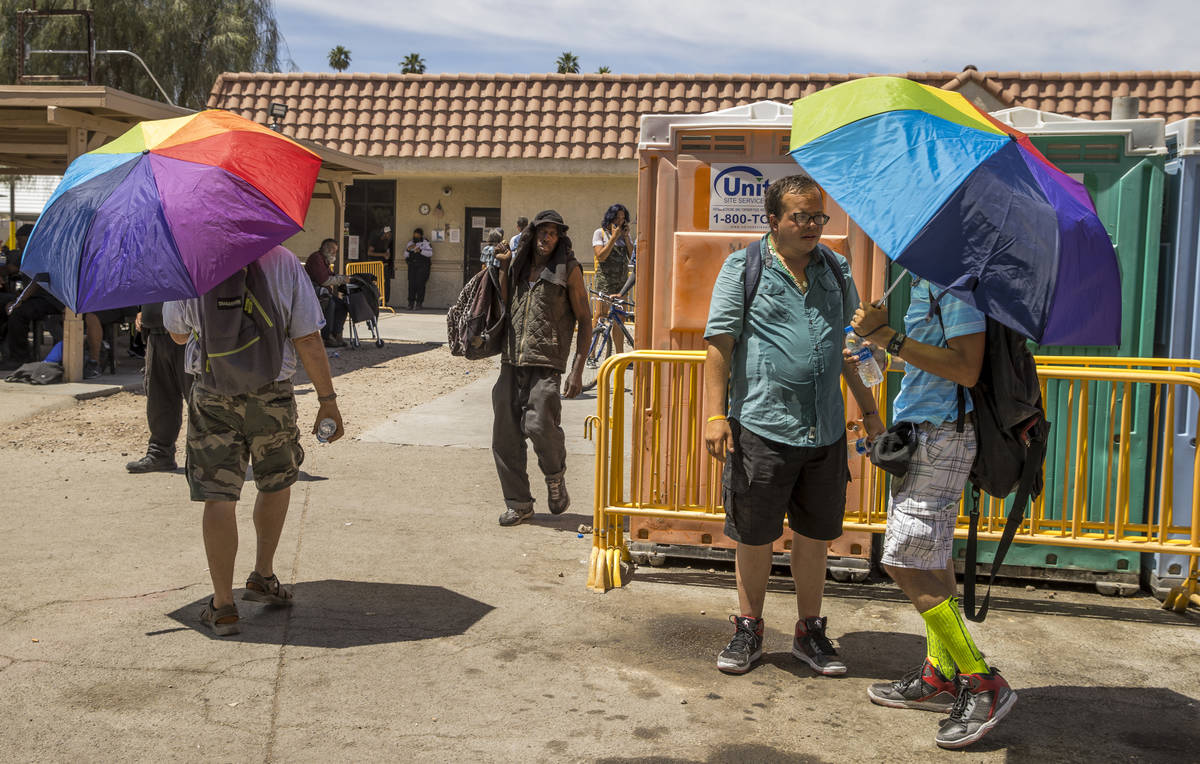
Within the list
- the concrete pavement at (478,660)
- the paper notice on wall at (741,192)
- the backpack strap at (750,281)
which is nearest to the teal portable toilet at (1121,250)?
the concrete pavement at (478,660)

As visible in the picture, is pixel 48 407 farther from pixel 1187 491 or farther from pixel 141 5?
pixel 141 5

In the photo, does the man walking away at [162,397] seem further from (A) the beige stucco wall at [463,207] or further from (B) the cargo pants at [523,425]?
(A) the beige stucco wall at [463,207]

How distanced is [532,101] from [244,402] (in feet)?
62.9

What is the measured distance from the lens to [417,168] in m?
23.0

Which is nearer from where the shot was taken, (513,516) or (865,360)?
(865,360)

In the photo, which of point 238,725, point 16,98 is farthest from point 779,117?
point 16,98

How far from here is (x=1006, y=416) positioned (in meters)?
3.71

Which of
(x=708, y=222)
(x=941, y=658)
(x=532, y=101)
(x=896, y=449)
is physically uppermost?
(x=532, y=101)

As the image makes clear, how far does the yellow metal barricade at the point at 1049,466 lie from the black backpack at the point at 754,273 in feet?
3.58

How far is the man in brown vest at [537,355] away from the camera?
22.0ft

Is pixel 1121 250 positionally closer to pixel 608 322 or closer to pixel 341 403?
pixel 341 403

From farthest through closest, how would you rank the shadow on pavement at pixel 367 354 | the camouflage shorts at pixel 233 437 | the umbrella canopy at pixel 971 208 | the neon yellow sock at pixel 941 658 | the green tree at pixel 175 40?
the green tree at pixel 175 40, the shadow on pavement at pixel 367 354, the camouflage shorts at pixel 233 437, the neon yellow sock at pixel 941 658, the umbrella canopy at pixel 971 208

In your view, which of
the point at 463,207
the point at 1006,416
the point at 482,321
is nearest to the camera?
the point at 1006,416

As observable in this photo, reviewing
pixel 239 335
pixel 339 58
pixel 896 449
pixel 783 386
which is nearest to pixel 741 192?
pixel 783 386
